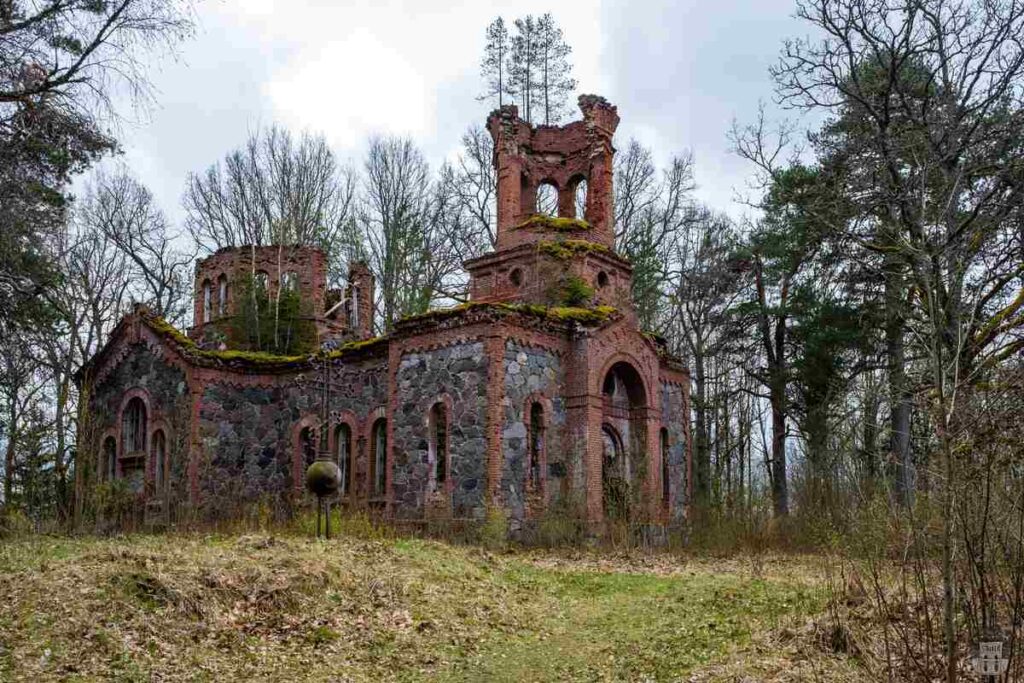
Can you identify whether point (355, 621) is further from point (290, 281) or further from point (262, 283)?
point (290, 281)

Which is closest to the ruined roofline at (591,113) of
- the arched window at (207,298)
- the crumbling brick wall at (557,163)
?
the crumbling brick wall at (557,163)

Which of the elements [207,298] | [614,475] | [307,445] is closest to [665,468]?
[614,475]

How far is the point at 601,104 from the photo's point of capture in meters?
26.7

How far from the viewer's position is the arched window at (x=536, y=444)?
21.4 meters

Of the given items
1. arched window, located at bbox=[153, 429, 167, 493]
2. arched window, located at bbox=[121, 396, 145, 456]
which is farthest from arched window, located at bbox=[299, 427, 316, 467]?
arched window, located at bbox=[121, 396, 145, 456]

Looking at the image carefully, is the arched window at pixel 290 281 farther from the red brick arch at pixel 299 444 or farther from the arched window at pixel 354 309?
the red brick arch at pixel 299 444

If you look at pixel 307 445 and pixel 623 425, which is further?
pixel 307 445

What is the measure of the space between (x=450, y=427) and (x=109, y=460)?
1117cm

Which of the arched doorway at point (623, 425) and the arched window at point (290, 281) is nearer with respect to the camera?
the arched doorway at point (623, 425)

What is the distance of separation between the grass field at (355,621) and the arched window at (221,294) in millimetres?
16956

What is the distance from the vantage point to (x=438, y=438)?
71.8 ft

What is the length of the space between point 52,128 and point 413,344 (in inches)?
464

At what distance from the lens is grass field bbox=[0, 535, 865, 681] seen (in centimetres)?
924

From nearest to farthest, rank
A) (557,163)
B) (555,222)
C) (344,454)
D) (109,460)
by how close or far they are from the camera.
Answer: (344,454) → (555,222) → (109,460) → (557,163)
